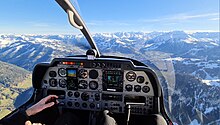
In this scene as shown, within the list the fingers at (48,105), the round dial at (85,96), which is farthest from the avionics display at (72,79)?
the fingers at (48,105)

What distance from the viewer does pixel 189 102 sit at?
378 cm

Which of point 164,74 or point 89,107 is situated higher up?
point 164,74

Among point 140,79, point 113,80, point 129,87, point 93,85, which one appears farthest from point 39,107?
point 140,79

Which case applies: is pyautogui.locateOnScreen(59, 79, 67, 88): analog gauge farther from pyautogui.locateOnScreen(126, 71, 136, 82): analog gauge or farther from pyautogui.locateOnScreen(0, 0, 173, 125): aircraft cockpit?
pyautogui.locateOnScreen(126, 71, 136, 82): analog gauge

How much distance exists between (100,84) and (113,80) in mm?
216

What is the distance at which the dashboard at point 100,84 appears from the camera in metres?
3.33

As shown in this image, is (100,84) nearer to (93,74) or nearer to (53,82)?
(93,74)

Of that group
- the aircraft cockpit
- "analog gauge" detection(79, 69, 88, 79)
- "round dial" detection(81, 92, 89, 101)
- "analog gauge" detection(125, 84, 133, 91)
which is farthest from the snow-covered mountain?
"round dial" detection(81, 92, 89, 101)

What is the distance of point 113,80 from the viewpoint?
343cm

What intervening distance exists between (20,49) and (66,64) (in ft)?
18.6

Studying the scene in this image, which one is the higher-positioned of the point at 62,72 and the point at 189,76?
the point at 62,72

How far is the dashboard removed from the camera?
3.33 metres

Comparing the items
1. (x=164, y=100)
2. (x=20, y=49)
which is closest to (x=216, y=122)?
(x=164, y=100)

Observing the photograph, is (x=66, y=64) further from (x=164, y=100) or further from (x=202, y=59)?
(x=202, y=59)
